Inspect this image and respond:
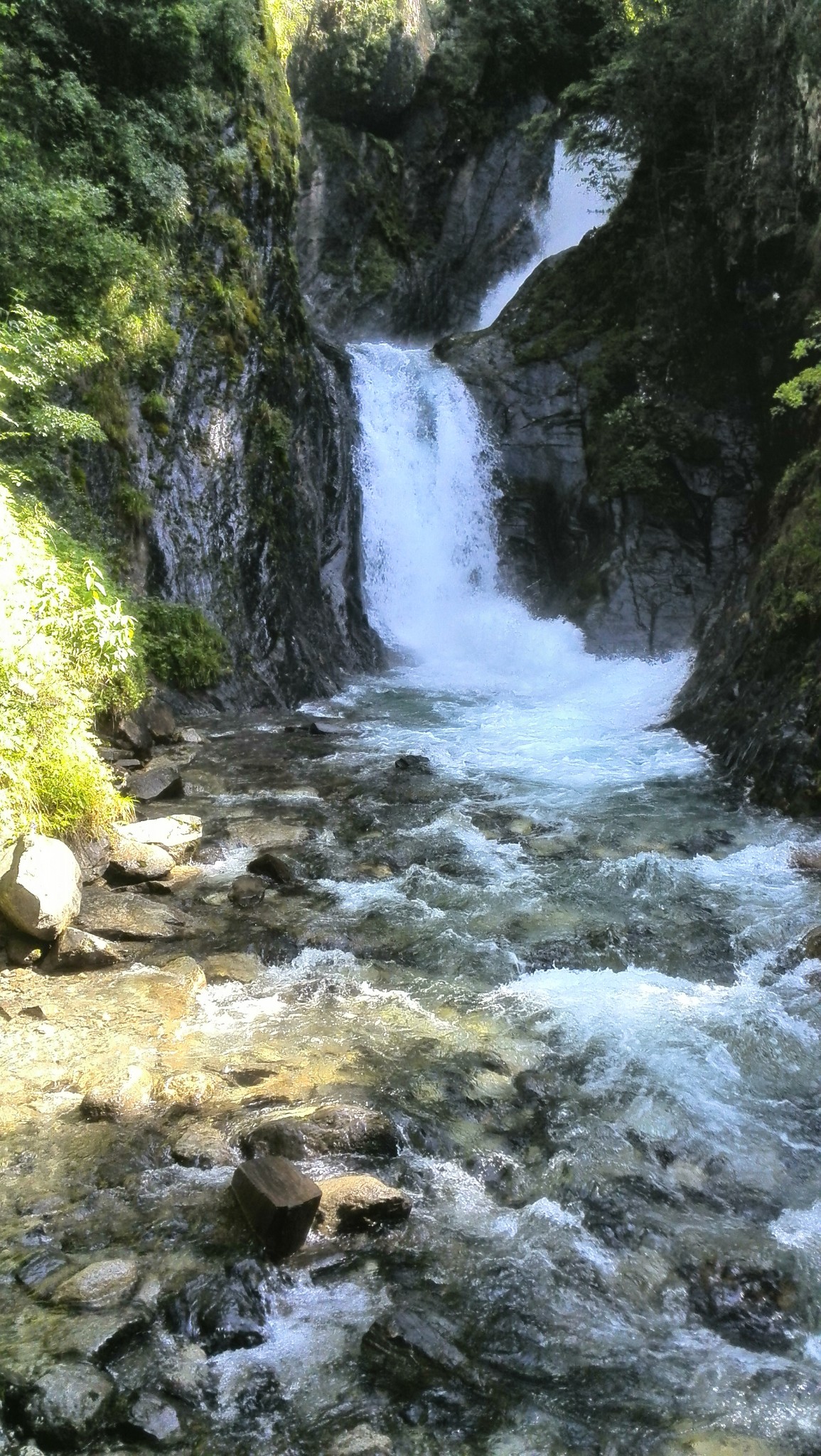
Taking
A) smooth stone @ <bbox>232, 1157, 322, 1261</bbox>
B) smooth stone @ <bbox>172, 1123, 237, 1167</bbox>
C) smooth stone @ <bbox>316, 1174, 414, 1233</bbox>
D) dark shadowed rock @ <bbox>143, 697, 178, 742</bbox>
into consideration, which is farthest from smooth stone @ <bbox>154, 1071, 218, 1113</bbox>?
dark shadowed rock @ <bbox>143, 697, 178, 742</bbox>

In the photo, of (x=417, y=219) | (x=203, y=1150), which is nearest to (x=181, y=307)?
(x=203, y=1150)

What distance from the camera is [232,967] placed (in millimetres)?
6176

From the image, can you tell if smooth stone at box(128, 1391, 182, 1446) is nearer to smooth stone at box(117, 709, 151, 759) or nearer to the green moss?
smooth stone at box(117, 709, 151, 759)

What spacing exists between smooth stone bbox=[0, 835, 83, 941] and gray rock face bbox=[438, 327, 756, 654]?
483 inches

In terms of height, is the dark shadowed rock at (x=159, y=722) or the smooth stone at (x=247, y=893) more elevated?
the dark shadowed rock at (x=159, y=722)

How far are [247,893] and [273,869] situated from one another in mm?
454

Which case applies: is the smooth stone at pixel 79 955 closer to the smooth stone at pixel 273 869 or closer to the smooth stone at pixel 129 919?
the smooth stone at pixel 129 919

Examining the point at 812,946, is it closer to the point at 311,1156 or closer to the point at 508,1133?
the point at 508,1133

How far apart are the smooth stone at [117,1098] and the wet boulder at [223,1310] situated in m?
1.12

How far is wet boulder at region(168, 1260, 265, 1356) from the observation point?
342cm

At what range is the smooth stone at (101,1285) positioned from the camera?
11.4 ft

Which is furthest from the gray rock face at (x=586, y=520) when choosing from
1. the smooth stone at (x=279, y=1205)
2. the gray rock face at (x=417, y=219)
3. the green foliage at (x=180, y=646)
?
the smooth stone at (x=279, y=1205)

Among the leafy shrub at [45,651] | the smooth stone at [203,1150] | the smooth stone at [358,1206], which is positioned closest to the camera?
the smooth stone at [358,1206]

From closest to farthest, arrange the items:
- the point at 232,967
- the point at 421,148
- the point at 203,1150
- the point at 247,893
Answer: the point at 203,1150
the point at 232,967
the point at 247,893
the point at 421,148
